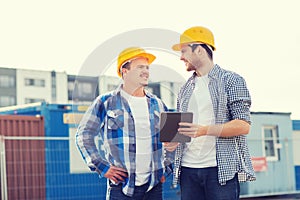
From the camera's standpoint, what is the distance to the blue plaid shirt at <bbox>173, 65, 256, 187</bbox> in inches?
141

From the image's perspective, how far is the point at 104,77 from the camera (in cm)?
372

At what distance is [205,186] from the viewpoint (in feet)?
12.0

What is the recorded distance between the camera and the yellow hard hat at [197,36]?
3572mm

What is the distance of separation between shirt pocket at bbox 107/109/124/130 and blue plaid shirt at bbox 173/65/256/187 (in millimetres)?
417

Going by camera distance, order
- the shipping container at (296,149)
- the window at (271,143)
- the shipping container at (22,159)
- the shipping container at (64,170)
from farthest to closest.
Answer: the shipping container at (296,149), the window at (271,143), the shipping container at (64,170), the shipping container at (22,159)

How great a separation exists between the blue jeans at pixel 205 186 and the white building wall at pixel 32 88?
57160mm

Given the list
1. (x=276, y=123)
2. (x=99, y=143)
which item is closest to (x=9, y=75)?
(x=276, y=123)

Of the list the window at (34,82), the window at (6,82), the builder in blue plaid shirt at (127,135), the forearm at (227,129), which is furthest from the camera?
the window at (6,82)

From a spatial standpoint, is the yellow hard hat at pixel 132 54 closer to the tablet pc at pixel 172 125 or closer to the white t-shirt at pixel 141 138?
the white t-shirt at pixel 141 138

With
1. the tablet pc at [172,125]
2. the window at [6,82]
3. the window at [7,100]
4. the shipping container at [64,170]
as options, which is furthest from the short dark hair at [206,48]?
the window at [7,100]

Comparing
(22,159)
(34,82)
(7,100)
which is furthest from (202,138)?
(7,100)

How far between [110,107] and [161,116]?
1.06 ft

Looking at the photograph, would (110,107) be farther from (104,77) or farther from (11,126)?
(11,126)

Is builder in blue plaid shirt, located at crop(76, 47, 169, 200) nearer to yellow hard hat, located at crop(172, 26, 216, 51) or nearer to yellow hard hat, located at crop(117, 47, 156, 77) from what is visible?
yellow hard hat, located at crop(117, 47, 156, 77)
